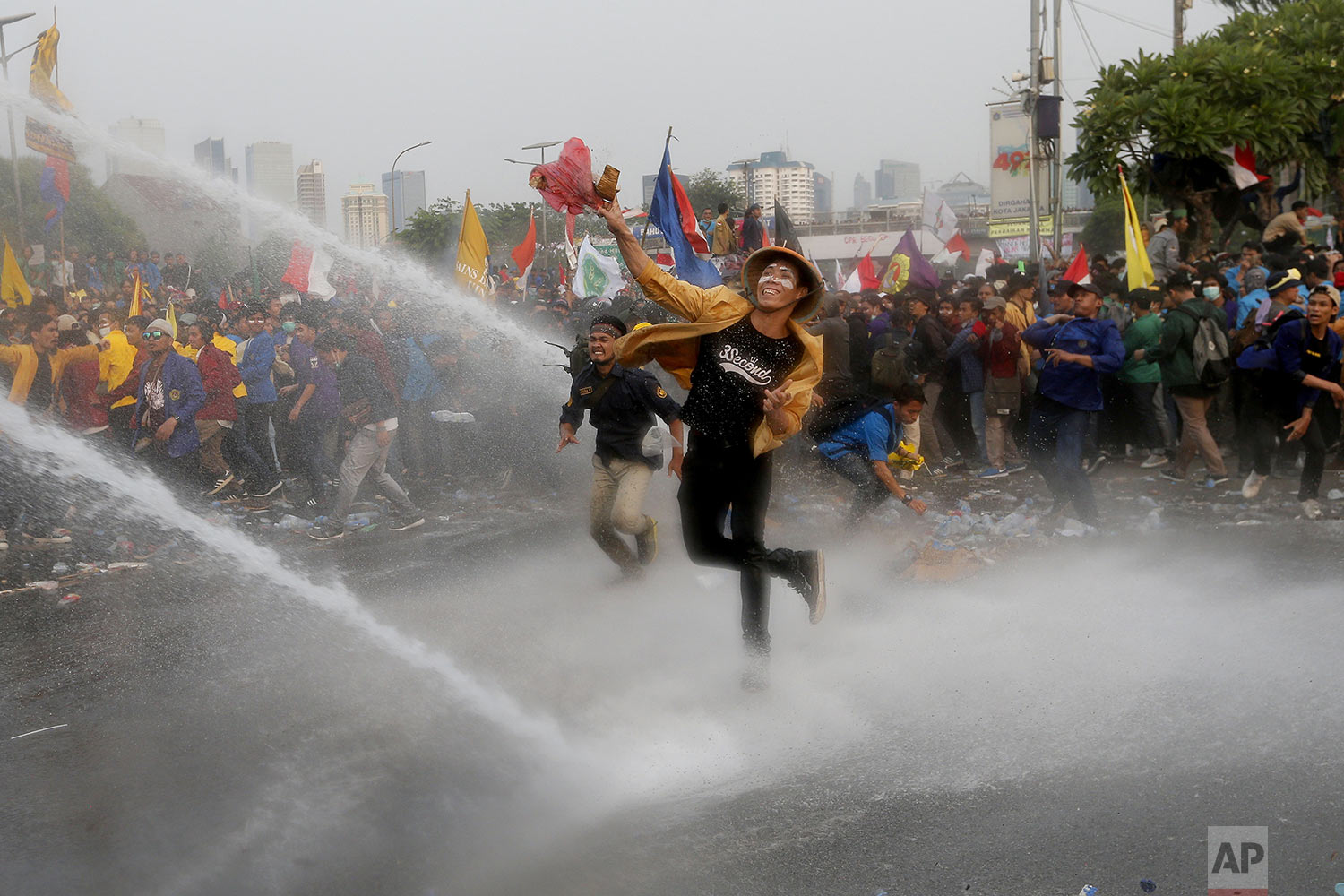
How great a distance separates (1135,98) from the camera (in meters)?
17.9

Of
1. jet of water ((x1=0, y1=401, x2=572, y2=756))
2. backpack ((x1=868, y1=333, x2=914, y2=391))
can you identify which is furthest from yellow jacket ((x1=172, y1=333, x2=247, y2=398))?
backpack ((x1=868, y1=333, x2=914, y2=391))

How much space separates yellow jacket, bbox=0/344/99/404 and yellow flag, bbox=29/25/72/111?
11.5 ft

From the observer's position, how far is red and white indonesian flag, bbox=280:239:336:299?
1341 cm

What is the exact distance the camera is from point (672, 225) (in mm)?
13336

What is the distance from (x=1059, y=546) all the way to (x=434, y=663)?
179 inches

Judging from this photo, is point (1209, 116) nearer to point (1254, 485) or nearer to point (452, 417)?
point (1254, 485)

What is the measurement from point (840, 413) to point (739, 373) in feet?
10.7

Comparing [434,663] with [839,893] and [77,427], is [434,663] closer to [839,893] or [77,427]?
[839,893]

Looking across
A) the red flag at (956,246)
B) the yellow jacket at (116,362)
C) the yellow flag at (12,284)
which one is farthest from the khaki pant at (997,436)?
the yellow flag at (12,284)

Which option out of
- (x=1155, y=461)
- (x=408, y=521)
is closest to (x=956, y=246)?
(x=1155, y=461)

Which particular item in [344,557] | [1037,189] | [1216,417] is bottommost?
[344,557]

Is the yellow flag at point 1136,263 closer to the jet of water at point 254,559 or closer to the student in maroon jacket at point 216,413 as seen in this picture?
the jet of water at point 254,559

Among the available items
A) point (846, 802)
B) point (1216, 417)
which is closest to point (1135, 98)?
point (1216, 417)

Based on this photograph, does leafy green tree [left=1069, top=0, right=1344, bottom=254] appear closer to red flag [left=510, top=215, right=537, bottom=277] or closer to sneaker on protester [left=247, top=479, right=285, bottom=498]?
red flag [left=510, top=215, right=537, bottom=277]
